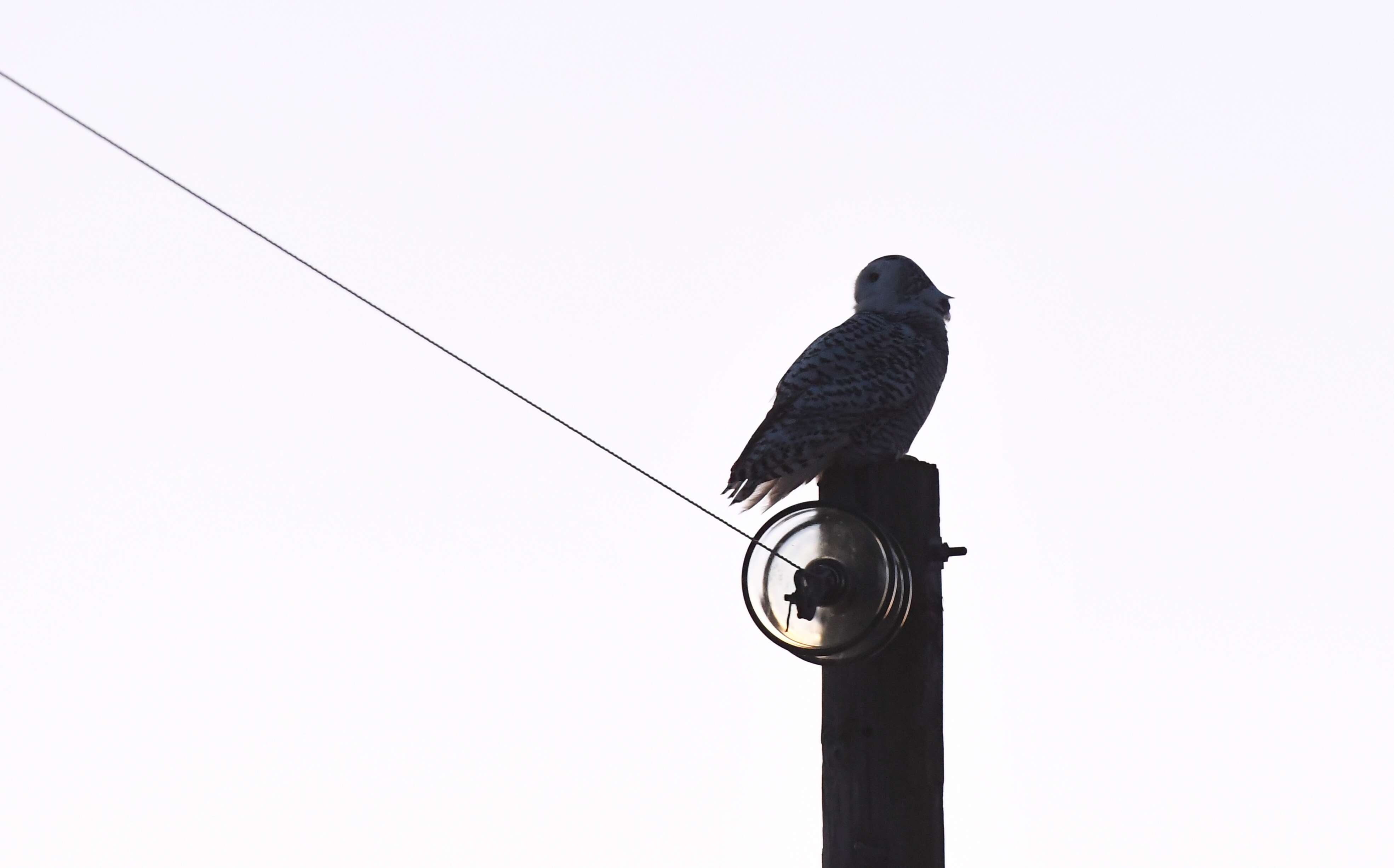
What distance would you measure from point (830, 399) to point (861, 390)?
191 millimetres

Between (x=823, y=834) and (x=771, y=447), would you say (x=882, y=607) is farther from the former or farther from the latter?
(x=771, y=447)

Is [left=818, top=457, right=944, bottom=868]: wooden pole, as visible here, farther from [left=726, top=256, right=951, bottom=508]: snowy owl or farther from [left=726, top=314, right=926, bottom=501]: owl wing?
[left=726, top=314, right=926, bottom=501]: owl wing

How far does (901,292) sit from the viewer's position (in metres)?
8.03

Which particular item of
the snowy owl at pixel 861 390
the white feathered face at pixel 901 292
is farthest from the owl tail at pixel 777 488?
the white feathered face at pixel 901 292

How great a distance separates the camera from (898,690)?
4.27 meters

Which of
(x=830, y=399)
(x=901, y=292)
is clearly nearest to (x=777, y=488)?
(x=830, y=399)

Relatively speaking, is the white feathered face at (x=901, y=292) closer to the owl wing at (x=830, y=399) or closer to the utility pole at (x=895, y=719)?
the owl wing at (x=830, y=399)

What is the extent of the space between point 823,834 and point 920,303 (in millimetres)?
4099

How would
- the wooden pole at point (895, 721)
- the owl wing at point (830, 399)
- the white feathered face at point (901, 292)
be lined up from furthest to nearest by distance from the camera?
the white feathered face at point (901, 292) → the owl wing at point (830, 399) → the wooden pole at point (895, 721)

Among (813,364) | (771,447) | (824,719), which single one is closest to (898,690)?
(824,719)

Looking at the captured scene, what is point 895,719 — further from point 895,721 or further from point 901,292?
point 901,292

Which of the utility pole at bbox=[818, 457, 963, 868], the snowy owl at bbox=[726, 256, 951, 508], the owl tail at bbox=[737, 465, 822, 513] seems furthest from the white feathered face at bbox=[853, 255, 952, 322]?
the utility pole at bbox=[818, 457, 963, 868]

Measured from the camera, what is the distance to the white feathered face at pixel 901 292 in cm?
795

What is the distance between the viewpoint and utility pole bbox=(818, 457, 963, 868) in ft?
13.4
